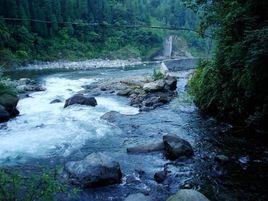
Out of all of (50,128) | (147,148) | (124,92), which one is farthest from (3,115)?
(124,92)

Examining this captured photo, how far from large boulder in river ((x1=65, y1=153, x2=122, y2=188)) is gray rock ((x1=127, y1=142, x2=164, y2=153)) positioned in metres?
2.25

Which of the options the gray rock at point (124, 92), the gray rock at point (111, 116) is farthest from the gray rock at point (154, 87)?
the gray rock at point (111, 116)

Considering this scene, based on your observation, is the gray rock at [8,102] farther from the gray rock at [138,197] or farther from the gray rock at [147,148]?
the gray rock at [138,197]

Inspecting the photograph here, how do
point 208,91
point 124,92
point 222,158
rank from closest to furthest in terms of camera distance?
point 222,158
point 208,91
point 124,92

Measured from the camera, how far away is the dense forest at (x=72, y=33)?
5588 centimetres

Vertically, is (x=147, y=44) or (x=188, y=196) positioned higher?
(x=188, y=196)

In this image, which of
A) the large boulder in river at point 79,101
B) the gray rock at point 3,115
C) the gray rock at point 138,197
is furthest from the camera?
the large boulder in river at point 79,101

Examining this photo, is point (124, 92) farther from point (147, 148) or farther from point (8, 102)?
point (147, 148)

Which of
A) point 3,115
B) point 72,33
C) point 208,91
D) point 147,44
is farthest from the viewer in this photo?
point 147,44

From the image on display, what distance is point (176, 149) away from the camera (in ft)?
38.2

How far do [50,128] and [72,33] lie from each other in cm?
6363

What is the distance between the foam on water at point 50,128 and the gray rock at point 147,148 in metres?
2.12

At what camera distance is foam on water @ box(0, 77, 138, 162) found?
500 inches

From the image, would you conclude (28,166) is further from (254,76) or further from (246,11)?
(246,11)
